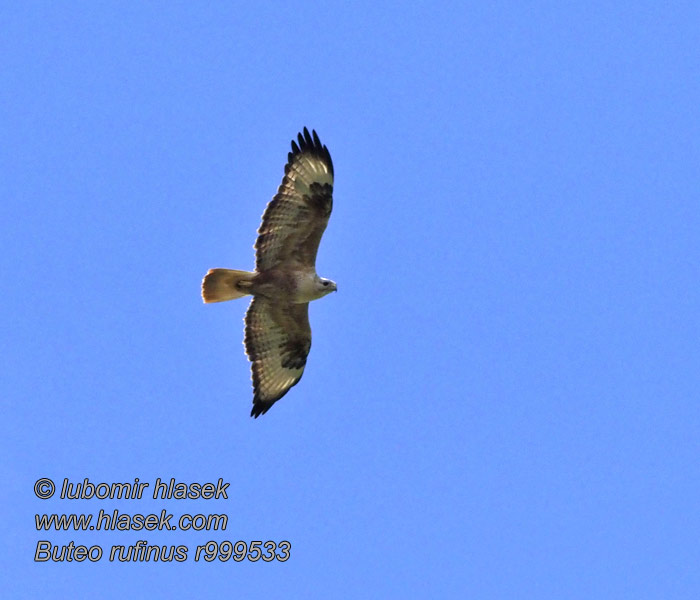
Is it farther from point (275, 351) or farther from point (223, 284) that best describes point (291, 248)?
point (275, 351)

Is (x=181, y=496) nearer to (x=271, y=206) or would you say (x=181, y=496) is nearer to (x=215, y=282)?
(x=215, y=282)

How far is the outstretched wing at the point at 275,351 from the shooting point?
1509 cm

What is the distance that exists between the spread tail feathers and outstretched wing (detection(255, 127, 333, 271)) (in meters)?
0.30

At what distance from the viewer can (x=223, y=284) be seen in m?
14.3

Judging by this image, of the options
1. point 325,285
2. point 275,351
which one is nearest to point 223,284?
point 325,285

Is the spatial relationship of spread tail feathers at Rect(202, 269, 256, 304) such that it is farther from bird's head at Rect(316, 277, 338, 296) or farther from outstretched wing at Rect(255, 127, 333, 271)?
bird's head at Rect(316, 277, 338, 296)

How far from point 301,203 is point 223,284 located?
3.89 ft

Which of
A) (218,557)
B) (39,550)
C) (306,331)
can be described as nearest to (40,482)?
(39,550)

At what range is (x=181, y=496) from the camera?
14531 mm

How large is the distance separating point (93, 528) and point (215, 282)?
9.44 feet

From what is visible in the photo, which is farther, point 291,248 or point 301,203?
point 291,248

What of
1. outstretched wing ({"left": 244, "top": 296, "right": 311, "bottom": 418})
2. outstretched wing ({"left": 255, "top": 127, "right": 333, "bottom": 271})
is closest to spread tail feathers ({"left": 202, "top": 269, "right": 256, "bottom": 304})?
outstretched wing ({"left": 255, "top": 127, "right": 333, "bottom": 271})

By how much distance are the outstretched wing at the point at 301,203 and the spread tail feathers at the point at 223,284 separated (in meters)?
0.30

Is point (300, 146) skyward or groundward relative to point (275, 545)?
skyward
